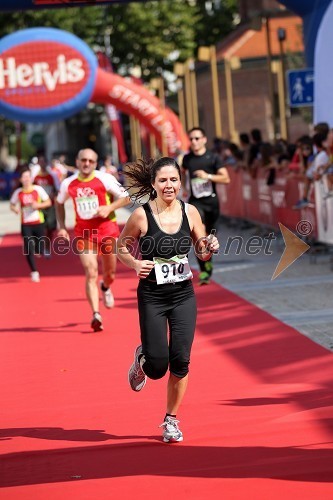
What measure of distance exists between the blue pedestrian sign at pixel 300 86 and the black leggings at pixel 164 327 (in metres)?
15.4

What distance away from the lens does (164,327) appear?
805 centimetres

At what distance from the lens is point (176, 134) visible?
1453 inches

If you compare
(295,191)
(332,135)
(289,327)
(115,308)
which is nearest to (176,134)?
(295,191)

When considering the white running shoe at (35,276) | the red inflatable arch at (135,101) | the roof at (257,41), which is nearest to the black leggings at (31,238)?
the white running shoe at (35,276)

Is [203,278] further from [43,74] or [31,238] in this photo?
[43,74]

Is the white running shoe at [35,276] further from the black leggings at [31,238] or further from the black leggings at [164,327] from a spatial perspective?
the black leggings at [164,327]

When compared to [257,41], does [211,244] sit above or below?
below

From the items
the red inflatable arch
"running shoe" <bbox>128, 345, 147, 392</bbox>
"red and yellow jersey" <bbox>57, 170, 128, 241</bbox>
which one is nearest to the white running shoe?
"red and yellow jersey" <bbox>57, 170, 128, 241</bbox>

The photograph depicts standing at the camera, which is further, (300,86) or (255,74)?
(255,74)

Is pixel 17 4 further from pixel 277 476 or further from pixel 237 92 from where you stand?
pixel 237 92

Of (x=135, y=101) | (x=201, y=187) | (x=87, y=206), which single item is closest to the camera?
(x=87, y=206)

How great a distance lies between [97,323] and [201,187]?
4.06 m

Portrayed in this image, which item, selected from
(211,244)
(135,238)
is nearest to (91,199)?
(135,238)

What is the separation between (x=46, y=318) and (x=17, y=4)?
9.68m
